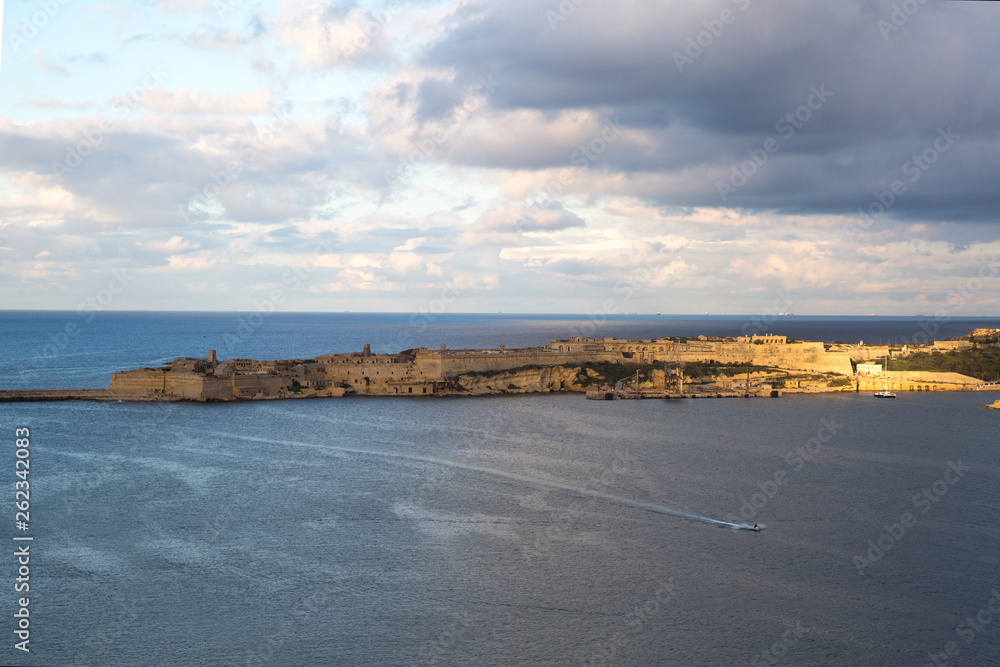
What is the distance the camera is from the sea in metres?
17.7

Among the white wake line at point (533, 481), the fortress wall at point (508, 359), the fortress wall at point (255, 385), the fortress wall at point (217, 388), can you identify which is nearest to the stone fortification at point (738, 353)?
the fortress wall at point (508, 359)

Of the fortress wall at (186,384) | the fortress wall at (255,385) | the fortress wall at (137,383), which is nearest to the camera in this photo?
the fortress wall at (186,384)

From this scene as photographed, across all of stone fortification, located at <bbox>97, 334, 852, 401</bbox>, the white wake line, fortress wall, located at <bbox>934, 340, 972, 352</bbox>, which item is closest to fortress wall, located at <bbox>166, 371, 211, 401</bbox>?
stone fortification, located at <bbox>97, 334, 852, 401</bbox>

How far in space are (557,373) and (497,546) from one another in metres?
42.6

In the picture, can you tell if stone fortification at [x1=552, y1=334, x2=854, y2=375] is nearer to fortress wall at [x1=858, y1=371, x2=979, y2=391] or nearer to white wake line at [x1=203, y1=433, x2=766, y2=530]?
fortress wall at [x1=858, y1=371, x2=979, y2=391]

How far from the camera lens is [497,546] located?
23219 millimetres

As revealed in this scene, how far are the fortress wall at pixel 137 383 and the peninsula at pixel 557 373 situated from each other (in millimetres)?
67

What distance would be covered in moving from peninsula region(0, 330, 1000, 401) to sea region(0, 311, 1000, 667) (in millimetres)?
12083

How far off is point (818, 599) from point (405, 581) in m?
10.2

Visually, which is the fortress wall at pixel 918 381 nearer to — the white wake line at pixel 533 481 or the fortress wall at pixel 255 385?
the white wake line at pixel 533 481

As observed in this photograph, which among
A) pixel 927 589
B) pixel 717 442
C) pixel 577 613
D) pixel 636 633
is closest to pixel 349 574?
pixel 577 613

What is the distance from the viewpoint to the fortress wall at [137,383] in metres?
55.1

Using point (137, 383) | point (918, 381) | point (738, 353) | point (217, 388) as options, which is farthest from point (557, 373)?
point (137, 383)

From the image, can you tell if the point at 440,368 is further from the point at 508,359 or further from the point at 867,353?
the point at 867,353
